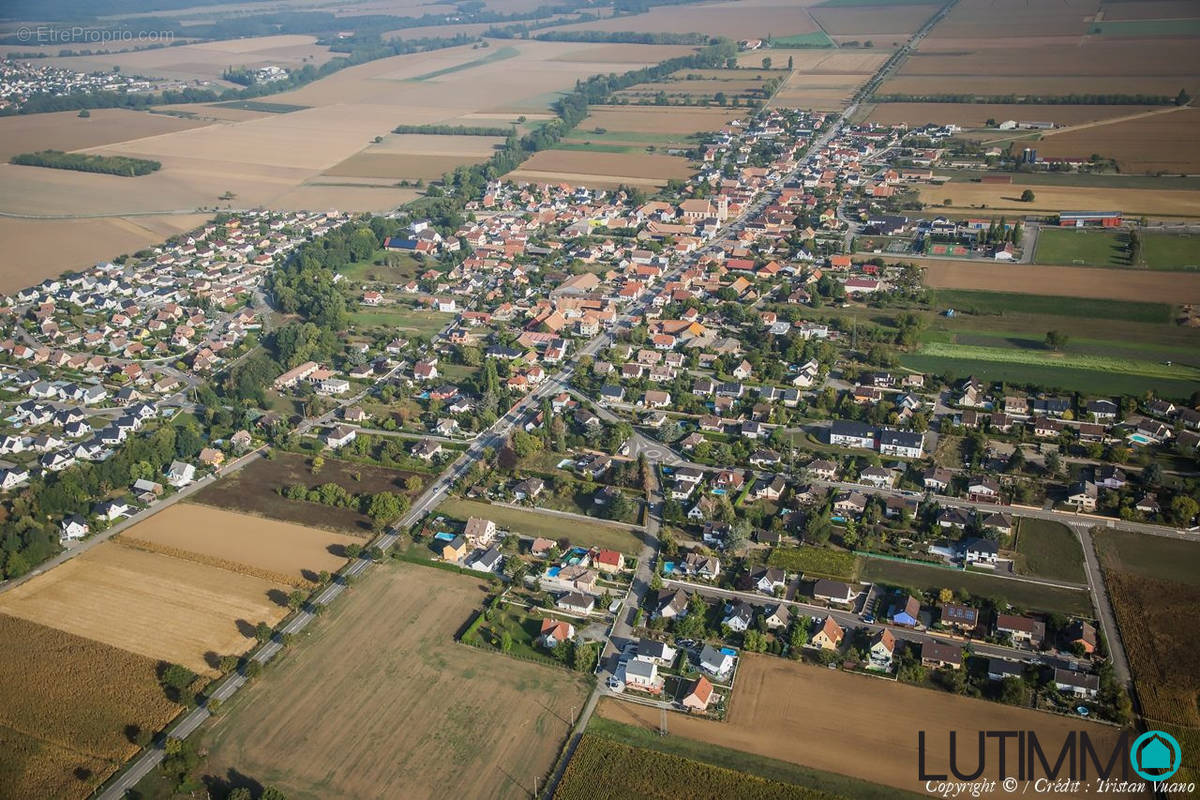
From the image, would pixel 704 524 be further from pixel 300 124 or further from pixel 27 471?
pixel 300 124

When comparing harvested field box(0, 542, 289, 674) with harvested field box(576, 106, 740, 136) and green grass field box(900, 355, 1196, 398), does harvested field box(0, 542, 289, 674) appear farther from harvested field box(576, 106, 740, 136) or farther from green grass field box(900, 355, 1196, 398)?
harvested field box(576, 106, 740, 136)

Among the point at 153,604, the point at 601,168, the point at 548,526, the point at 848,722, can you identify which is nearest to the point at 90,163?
the point at 601,168

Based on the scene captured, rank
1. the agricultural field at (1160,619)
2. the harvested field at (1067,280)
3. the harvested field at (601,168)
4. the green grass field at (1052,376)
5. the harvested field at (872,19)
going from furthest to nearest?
1. the harvested field at (872,19)
2. the harvested field at (601,168)
3. the harvested field at (1067,280)
4. the green grass field at (1052,376)
5. the agricultural field at (1160,619)

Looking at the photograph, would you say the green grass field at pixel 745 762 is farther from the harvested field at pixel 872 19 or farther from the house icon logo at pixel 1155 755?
the harvested field at pixel 872 19

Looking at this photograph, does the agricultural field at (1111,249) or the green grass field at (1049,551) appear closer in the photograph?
the green grass field at (1049,551)

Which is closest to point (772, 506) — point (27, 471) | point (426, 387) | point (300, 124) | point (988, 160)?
point (426, 387)

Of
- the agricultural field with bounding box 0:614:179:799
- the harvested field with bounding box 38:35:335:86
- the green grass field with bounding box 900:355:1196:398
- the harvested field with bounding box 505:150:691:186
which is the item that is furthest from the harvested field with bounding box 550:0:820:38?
the agricultural field with bounding box 0:614:179:799

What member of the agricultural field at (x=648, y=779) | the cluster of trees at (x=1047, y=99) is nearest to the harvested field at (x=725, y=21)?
the cluster of trees at (x=1047, y=99)
